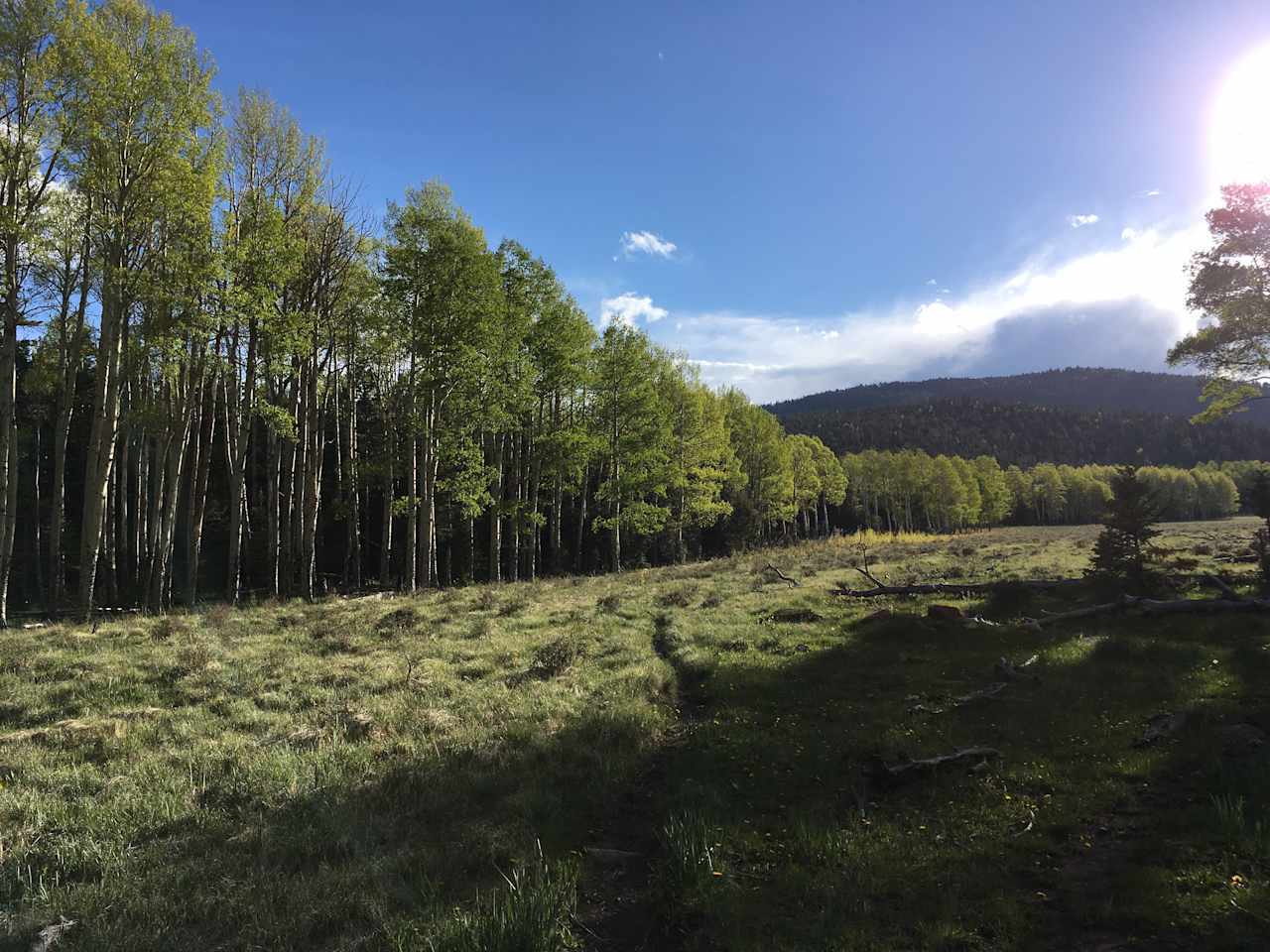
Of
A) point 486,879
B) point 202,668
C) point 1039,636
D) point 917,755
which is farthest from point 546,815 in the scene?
point 1039,636

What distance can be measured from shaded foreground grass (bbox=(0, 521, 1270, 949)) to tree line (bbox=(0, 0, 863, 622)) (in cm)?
846

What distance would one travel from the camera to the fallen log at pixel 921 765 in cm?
627

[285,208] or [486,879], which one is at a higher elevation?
[285,208]

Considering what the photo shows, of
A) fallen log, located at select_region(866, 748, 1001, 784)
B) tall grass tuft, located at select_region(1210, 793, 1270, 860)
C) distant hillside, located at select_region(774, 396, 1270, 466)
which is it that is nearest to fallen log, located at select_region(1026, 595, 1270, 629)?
fallen log, located at select_region(866, 748, 1001, 784)

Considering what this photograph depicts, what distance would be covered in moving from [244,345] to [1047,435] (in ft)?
648

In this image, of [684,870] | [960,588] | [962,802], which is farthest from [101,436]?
[960,588]

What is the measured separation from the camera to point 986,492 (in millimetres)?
90812

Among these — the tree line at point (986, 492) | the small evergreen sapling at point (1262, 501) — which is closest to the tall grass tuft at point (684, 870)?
the small evergreen sapling at point (1262, 501)

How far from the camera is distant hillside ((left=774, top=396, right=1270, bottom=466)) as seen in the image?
522 feet

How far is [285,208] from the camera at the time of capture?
2038 centimetres

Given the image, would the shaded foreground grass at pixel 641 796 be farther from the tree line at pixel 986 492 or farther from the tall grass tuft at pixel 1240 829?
the tree line at pixel 986 492

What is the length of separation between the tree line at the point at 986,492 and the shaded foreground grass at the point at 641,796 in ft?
250

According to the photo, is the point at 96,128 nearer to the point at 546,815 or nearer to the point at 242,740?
the point at 242,740

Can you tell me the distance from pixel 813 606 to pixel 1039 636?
19.6 feet
